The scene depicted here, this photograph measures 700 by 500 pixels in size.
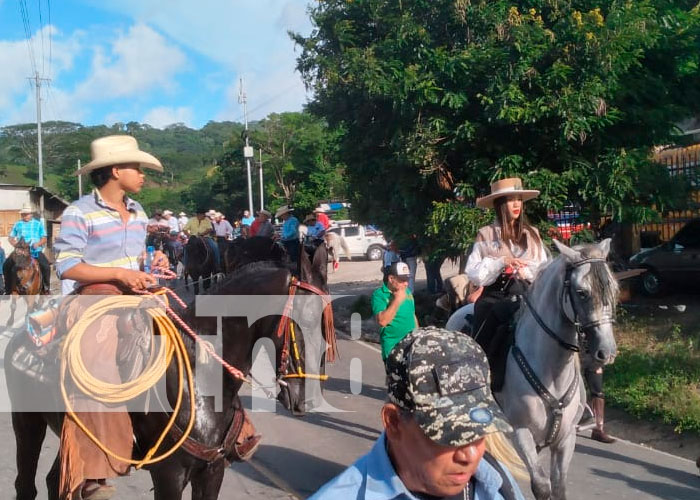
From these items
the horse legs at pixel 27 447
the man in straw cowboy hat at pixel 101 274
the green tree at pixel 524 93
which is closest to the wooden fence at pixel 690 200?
the green tree at pixel 524 93

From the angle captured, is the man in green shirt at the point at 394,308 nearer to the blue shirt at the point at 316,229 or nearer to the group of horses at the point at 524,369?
the group of horses at the point at 524,369

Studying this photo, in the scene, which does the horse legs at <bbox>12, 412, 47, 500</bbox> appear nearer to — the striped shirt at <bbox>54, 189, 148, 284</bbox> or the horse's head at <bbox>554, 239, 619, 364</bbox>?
the striped shirt at <bbox>54, 189, 148, 284</bbox>

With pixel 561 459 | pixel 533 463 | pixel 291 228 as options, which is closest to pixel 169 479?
pixel 533 463

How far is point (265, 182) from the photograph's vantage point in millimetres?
52781

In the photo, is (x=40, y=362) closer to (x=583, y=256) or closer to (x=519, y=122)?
(x=583, y=256)

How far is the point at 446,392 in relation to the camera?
171 cm

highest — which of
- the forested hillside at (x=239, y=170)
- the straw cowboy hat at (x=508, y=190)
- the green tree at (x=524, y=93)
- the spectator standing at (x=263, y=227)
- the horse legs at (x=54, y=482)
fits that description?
the forested hillside at (x=239, y=170)

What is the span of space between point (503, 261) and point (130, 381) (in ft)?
9.59

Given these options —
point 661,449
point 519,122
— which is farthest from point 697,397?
point 519,122

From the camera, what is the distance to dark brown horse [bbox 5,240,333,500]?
12.6 ft

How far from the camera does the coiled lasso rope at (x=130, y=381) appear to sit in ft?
11.7

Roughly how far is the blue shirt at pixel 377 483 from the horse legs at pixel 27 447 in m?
3.43

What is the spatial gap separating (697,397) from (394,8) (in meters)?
7.61

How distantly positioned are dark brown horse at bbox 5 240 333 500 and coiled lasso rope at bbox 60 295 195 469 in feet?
0.30
